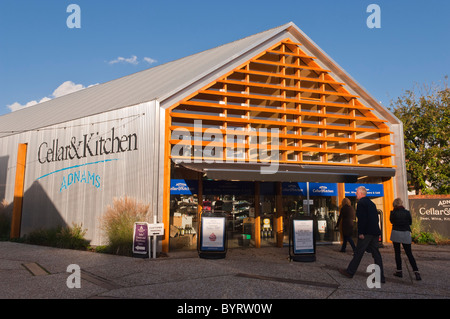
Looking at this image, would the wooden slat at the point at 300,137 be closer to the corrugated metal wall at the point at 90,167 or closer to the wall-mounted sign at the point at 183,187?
the corrugated metal wall at the point at 90,167

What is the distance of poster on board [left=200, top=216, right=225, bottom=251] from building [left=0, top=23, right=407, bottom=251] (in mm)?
1176

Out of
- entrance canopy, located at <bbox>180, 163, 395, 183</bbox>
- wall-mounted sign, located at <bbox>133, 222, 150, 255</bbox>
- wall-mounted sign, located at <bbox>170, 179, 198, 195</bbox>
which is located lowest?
wall-mounted sign, located at <bbox>133, 222, 150, 255</bbox>

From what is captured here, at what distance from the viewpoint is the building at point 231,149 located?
11.0 m

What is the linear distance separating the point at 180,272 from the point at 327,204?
278 inches

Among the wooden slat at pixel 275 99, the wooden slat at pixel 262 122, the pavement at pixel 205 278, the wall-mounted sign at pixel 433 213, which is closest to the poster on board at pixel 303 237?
the pavement at pixel 205 278

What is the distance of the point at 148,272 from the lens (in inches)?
301

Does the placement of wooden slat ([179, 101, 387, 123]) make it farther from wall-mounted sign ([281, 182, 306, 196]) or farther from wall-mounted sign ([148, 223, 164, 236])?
wall-mounted sign ([148, 223, 164, 236])

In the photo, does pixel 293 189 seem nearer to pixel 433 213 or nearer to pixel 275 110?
pixel 275 110

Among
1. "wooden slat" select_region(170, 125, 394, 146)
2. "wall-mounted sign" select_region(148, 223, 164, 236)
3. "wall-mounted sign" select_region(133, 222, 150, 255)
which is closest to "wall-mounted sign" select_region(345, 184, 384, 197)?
"wooden slat" select_region(170, 125, 394, 146)

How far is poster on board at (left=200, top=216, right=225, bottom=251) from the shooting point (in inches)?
370

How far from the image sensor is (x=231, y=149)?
11.9 meters

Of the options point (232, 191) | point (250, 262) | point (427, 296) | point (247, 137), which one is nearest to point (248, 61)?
point (247, 137)

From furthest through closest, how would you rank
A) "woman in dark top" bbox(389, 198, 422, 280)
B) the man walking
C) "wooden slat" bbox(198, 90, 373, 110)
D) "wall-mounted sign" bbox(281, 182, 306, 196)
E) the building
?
"wall-mounted sign" bbox(281, 182, 306, 196), "wooden slat" bbox(198, 90, 373, 110), the building, "woman in dark top" bbox(389, 198, 422, 280), the man walking

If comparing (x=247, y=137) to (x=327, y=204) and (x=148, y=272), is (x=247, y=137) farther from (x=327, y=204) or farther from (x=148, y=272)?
(x=148, y=272)
